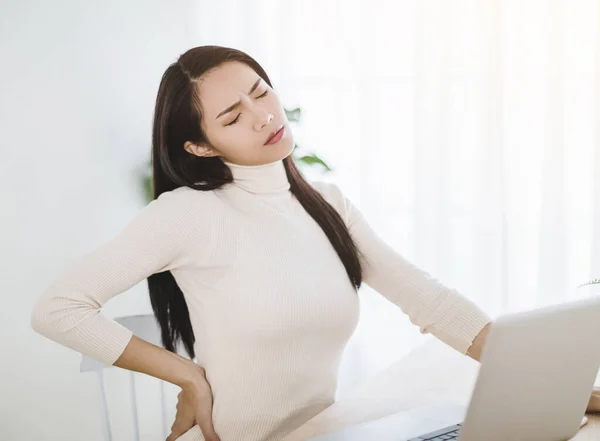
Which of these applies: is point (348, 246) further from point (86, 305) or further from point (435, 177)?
point (435, 177)

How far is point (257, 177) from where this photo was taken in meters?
1.42

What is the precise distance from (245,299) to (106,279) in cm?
23

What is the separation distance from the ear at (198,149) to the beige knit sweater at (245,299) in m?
0.07

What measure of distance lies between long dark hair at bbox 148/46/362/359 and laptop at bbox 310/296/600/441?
505 mm

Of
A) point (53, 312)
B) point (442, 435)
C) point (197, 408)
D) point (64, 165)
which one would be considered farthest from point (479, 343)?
point (64, 165)

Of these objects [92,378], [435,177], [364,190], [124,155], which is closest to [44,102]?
[124,155]

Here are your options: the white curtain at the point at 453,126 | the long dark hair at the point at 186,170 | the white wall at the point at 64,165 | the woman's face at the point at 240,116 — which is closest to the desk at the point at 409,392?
the long dark hair at the point at 186,170

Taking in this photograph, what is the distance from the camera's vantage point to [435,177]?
2773 millimetres

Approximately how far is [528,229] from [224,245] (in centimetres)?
157

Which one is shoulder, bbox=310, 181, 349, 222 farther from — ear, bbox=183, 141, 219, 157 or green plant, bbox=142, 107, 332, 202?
green plant, bbox=142, 107, 332, 202

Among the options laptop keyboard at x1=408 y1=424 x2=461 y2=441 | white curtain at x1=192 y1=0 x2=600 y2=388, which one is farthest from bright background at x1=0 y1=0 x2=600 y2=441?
laptop keyboard at x1=408 y1=424 x2=461 y2=441

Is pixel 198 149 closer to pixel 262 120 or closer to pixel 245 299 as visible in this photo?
pixel 262 120

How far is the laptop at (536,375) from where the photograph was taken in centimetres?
90

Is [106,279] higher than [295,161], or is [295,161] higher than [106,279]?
[106,279]
